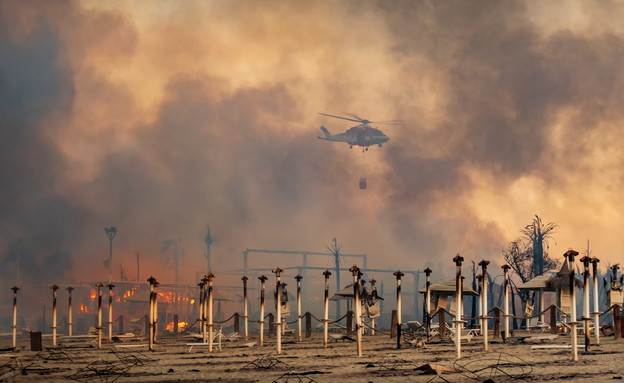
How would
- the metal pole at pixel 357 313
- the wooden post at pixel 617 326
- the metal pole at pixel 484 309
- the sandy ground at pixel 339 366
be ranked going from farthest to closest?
the wooden post at pixel 617 326
the metal pole at pixel 484 309
the metal pole at pixel 357 313
the sandy ground at pixel 339 366

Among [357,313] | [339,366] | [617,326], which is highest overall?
[357,313]

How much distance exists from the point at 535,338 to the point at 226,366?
17.7 metres

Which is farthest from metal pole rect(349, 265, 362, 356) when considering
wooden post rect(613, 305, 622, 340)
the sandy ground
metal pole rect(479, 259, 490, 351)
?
wooden post rect(613, 305, 622, 340)

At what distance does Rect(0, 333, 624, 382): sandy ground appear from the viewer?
24.8 m

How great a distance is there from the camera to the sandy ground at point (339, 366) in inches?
977

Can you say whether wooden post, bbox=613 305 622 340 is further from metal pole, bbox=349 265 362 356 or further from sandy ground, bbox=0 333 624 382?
metal pole, bbox=349 265 362 356

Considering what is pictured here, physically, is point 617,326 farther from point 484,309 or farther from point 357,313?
point 357,313

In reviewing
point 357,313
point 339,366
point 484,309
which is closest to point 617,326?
point 484,309

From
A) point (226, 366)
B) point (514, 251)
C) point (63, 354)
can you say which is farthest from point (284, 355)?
point (514, 251)

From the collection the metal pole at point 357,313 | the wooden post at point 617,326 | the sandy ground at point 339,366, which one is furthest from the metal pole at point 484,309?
the wooden post at point 617,326

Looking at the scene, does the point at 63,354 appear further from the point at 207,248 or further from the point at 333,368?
the point at 207,248

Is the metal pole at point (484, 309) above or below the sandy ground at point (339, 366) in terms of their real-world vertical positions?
above

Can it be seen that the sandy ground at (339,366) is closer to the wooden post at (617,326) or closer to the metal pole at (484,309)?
the metal pole at (484,309)

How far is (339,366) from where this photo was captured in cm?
2978
